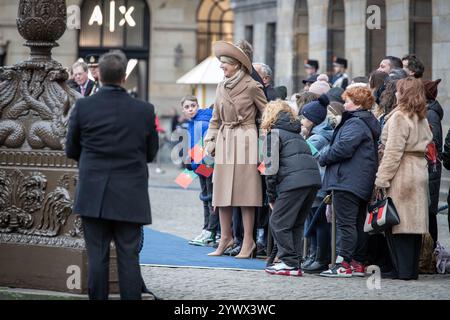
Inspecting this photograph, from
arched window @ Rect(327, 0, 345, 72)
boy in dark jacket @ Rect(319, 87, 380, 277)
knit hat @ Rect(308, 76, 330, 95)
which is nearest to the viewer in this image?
boy in dark jacket @ Rect(319, 87, 380, 277)

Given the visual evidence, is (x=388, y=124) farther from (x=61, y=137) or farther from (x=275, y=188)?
(x=61, y=137)

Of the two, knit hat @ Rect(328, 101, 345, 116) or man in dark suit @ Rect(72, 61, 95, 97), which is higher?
man in dark suit @ Rect(72, 61, 95, 97)

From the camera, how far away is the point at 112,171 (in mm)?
9547

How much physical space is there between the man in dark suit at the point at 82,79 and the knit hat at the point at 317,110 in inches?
140

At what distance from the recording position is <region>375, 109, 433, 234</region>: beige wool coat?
12.6m

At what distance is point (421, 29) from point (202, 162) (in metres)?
8.96

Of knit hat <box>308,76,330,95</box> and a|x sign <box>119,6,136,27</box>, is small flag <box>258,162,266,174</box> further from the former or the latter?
a|x sign <box>119,6,136,27</box>

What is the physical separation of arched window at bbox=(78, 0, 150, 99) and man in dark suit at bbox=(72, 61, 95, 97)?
25.6 meters

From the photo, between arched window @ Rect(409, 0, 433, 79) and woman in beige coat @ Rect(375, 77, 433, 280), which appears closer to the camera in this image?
woman in beige coat @ Rect(375, 77, 433, 280)

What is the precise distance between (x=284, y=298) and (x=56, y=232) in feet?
6.55

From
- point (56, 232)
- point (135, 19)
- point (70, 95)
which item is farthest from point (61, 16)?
point (135, 19)

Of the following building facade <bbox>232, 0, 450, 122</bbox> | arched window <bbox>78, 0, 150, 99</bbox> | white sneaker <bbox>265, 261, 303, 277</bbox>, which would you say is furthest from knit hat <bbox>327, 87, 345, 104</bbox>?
arched window <bbox>78, 0, 150, 99</bbox>

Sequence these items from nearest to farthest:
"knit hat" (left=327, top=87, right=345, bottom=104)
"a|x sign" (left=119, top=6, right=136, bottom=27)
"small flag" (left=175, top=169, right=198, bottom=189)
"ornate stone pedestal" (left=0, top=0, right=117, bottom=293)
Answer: "ornate stone pedestal" (left=0, top=0, right=117, bottom=293) < "knit hat" (left=327, top=87, right=345, bottom=104) < "small flag" (left=175, top=169, right=198, bottom=189) < "a|x sign" (left=119, top=6, right=136, bottom=27)

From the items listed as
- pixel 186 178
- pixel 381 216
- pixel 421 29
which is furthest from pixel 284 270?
pixel 421 29
